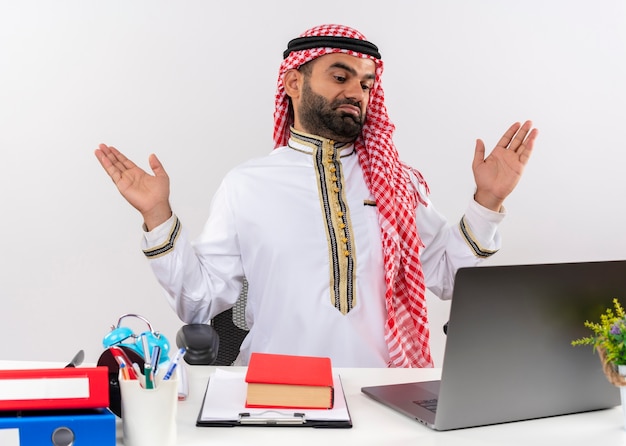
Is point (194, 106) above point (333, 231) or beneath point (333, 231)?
above

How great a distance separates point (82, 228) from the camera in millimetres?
3330

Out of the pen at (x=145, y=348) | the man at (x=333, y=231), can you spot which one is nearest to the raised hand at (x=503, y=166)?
the man at (x=333, y=231)

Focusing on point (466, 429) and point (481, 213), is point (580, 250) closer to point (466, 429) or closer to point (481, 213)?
point (481, 213)

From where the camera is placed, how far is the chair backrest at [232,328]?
2.43 m

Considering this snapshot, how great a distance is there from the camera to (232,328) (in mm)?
2459

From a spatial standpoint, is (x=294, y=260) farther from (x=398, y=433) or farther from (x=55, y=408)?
(x=55, y=408)

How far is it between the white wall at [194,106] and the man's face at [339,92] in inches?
34.2

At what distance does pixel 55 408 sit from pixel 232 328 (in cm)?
125

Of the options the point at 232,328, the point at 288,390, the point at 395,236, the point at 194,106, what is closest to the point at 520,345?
the point at 288,390

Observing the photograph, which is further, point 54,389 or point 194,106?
point 194,106

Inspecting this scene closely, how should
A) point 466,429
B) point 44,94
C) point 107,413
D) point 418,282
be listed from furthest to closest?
point 44,94
point 418,282
point 466,429
point 107,413

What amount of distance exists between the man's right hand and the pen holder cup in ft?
3.03

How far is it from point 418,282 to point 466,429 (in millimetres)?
1036

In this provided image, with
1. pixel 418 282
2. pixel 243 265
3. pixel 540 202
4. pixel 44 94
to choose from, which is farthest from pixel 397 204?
pixel 44 94
